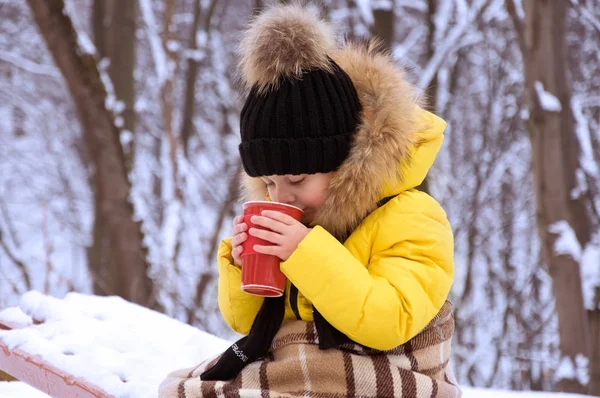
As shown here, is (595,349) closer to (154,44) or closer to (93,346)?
(93,346)

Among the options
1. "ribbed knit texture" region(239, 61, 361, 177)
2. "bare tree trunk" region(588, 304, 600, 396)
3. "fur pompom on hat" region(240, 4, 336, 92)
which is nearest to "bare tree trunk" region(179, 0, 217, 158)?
"bare tree trunk" region(588, 304, 600, 396)

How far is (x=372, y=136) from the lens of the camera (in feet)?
5.53

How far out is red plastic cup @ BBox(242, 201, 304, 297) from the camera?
1567 millimetres

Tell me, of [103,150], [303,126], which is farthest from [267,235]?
[103,150]

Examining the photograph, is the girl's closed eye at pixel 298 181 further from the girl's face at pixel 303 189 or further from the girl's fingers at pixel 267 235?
the girl's fingers at pixel 267 235

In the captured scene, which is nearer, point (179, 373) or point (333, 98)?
point (333, 98)

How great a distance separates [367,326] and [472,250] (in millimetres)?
8894

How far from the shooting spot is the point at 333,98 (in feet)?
5.61

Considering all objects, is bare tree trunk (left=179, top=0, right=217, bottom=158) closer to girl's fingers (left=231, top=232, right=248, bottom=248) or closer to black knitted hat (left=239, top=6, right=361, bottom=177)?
black knitted hat (left=239, top=6, right=361, bottom=177)

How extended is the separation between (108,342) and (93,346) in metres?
0.13

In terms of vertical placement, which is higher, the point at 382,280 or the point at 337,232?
the point at 337,232

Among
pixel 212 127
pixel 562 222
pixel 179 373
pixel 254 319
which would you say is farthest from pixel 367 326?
pixel 212 127

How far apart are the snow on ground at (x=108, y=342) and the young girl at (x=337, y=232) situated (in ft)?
1.76

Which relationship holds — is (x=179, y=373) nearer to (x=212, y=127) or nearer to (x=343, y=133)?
(x=343, y=133)
